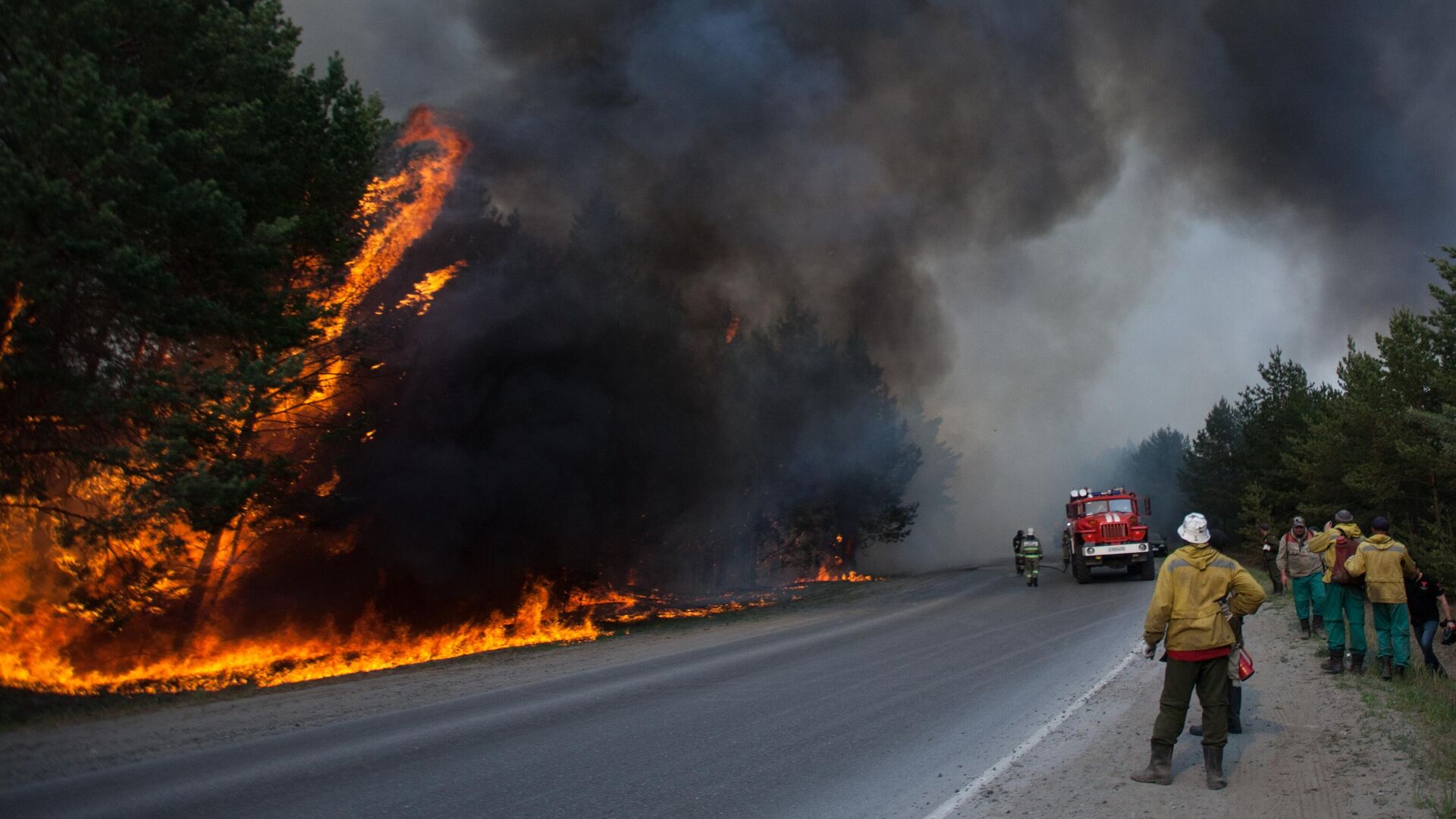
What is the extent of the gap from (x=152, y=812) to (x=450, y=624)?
14.1 m

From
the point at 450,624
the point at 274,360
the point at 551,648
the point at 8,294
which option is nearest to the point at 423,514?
the point at 450,624

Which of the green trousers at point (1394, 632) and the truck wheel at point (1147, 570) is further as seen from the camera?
the truck wheel at point (1147, 570)

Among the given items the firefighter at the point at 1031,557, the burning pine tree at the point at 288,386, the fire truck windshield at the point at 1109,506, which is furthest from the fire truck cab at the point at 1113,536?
the burning pine tree at the point at 288,386

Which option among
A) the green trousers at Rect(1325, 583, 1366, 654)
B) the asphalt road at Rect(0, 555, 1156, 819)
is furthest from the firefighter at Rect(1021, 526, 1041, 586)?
the green trousers at Rect(1325, 583, 1366, 654)

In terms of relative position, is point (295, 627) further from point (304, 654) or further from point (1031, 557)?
point (1031, 557)

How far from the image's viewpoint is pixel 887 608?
20.8 metres

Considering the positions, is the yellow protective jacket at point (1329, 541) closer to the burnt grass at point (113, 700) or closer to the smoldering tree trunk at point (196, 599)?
the burnt grass at point (113, 700)

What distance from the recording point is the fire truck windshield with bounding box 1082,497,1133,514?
2520 cm

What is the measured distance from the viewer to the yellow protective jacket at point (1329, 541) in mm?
9445

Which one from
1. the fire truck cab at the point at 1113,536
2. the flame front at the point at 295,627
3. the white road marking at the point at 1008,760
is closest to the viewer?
the white road marking at the point at 1008,760

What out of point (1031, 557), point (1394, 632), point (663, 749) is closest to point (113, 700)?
point (663, 749)

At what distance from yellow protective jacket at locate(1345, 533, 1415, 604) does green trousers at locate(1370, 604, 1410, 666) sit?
0.09 metres

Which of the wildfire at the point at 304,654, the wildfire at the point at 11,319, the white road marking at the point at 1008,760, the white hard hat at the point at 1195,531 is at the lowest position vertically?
the wildfire at the point at 304,654

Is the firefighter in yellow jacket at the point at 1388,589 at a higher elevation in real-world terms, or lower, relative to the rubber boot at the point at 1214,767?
higher
